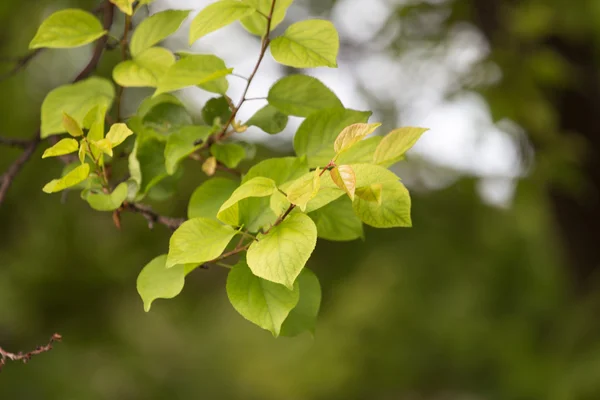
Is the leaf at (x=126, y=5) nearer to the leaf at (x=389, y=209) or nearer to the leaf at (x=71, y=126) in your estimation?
the leaf at (x=71, y=126)

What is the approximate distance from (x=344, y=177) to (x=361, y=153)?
0.13 meters

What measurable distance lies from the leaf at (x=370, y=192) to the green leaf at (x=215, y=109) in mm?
233

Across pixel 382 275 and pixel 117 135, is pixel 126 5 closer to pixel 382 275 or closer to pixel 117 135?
pixel 117 135

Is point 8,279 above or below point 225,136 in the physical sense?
below

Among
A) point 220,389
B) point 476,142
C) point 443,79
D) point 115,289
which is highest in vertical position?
point 476,142

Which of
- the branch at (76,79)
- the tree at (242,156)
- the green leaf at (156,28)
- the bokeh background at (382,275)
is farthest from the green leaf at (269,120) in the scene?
the bokeh background at (382,275)

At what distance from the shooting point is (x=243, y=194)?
42 centimetres

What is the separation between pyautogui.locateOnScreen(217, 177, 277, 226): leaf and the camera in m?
0.42

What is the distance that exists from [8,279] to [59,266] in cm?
35

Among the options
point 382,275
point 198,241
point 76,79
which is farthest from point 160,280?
point 382,275

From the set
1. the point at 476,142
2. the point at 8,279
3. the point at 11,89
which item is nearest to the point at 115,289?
the point at 8,279

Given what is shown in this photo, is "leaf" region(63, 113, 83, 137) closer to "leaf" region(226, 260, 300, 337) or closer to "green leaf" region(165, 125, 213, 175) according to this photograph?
"green leaf" region(165, 125, 213, 175)

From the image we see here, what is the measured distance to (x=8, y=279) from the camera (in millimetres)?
3596

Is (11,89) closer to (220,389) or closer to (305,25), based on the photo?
(220,389)
